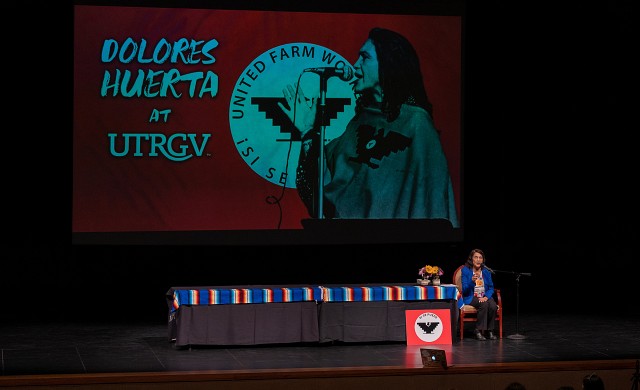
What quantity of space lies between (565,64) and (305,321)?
4204 millimetres

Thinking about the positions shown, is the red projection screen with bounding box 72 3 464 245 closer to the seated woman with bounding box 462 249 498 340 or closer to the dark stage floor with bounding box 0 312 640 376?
the dark stage floor with bounding box 0 312 640 376

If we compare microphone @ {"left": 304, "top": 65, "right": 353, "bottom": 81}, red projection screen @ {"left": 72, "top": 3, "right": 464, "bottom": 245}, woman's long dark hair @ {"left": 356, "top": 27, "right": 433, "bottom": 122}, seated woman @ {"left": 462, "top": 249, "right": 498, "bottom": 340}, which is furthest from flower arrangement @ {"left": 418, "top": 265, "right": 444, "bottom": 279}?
microphone @ {"left": 304, "top": 65, "right": 353, "bottom": 81}

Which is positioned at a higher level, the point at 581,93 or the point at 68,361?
the point at 581,93

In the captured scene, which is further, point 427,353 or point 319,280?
point 319,280

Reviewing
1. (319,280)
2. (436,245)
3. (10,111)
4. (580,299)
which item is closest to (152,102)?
(10,111)

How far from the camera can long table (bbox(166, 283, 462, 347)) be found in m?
8.87

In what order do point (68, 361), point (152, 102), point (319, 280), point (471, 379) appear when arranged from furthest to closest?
1. point (319, 280)
2. point (152, 102)
3. point (68, 361)
4. point (471, 379)

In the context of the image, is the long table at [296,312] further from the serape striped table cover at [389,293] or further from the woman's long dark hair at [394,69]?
→ the woman's long dark hair at [394,69]

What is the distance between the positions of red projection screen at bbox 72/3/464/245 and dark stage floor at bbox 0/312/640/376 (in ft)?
3.60

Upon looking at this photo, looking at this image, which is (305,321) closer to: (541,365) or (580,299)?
(541,365)

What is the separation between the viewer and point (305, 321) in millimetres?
9070

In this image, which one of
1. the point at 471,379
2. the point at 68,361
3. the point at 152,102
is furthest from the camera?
the point at 152,102

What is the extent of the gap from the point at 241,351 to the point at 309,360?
0.68m

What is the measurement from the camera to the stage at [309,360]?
7320 millimetres
